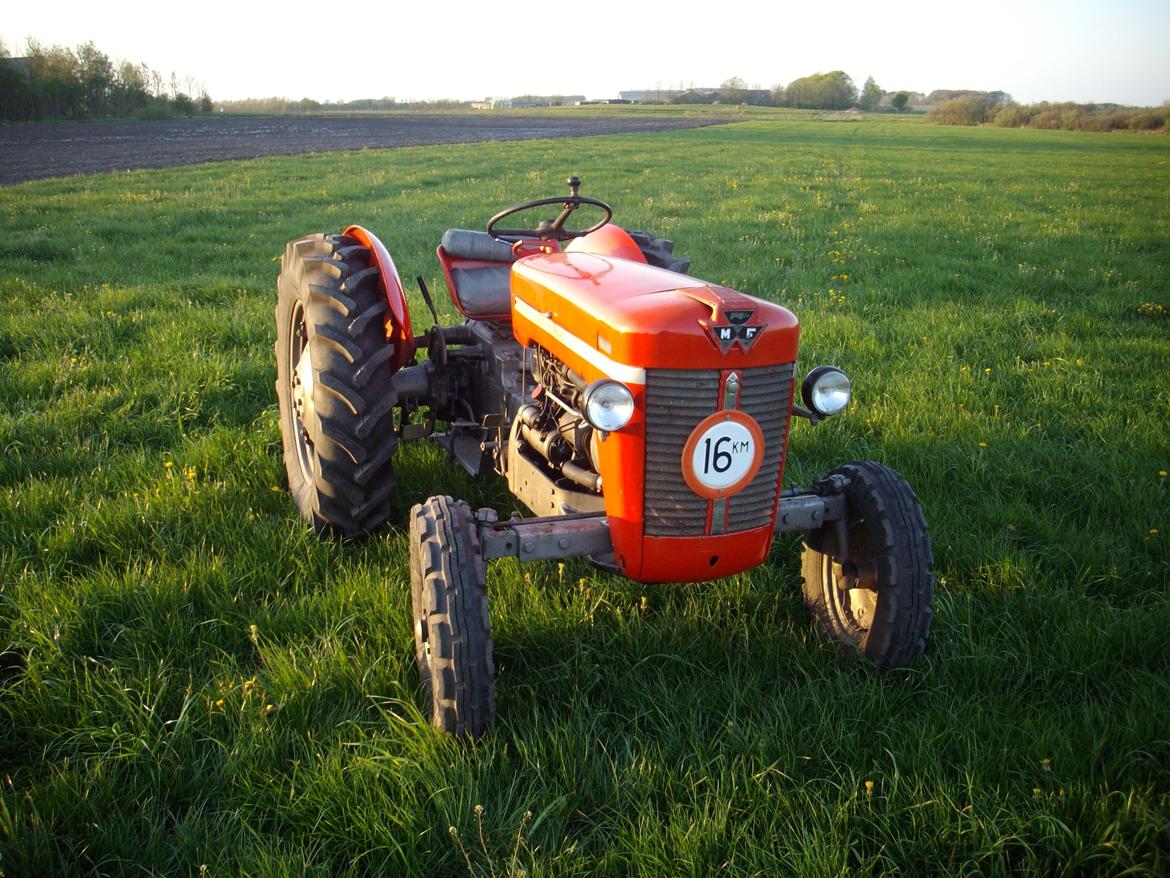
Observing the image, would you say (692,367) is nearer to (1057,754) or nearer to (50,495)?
(1057,754)

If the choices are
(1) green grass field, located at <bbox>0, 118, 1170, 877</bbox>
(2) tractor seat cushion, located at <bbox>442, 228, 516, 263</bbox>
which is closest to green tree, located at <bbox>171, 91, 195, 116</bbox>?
(1) green grass field, located at <bbox>0, 118, 1170, 877</bbox>

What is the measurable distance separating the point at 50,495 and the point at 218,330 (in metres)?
2.73

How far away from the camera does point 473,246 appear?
451cm

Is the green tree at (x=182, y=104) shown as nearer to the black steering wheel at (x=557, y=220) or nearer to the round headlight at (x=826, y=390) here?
the black steering wheel at (x=557, y=220)

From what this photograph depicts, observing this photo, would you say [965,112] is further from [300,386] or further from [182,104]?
[300,386]

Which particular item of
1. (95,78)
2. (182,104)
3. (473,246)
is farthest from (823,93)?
(473,246)

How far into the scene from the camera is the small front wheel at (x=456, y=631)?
7.73 feet

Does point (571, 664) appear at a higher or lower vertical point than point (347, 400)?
lower

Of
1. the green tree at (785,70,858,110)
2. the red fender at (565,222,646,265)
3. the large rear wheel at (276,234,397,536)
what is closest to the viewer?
the large rear wheel at (276,234,397,536)

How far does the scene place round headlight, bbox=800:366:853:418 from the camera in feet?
8.98

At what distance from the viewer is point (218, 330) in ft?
20.4

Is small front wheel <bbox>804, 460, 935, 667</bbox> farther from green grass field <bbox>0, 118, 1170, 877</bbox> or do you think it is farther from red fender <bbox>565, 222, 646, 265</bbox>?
red fender <bbox>565, 222, 646, 265</bbox>

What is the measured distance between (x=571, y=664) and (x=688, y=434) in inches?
35.6

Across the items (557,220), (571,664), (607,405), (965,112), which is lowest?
(571,664)
